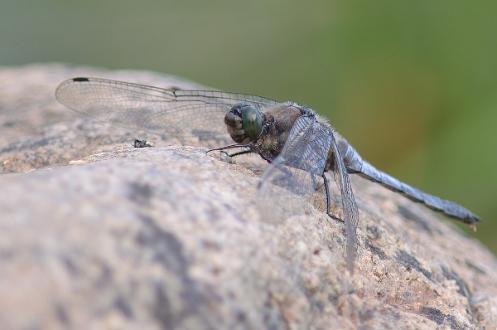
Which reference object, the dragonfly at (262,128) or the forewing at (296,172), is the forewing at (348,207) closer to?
the dragonfly at (262,128)

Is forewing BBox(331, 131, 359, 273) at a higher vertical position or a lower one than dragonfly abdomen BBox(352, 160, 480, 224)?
higher

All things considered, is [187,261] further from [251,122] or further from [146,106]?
[146,106]

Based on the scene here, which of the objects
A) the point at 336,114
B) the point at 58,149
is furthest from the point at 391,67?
the point at 58,149

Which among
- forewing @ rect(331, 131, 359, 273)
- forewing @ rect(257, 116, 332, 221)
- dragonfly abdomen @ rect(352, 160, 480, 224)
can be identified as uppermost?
forewing @ rect(257, 116, 332, 221)

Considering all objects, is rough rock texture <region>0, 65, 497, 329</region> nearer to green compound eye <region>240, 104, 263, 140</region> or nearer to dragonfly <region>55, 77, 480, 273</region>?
dragonfly <region>55, 77, 480, 273</region>

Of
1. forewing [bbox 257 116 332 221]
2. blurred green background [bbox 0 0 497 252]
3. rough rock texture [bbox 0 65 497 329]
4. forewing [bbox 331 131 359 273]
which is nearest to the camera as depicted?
rough rock texture [bbox 0 65 497 329]

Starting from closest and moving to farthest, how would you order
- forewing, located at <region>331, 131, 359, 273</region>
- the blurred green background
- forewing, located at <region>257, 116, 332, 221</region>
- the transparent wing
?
1. forewing, located at <region>257, 116, 332, 221</region>
2. forewing, located at <region>331, 131, 359, 273</region>
3. the transparent wing
4. the blurred green background

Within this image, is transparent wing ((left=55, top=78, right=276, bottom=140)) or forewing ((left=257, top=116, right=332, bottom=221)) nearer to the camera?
forewing ((left=257, top=116, right=332, bottom=221))

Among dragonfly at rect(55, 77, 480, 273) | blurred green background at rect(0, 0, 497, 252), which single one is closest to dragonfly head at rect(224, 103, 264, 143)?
dragonfly at rect(55, 77, 480, 273)
